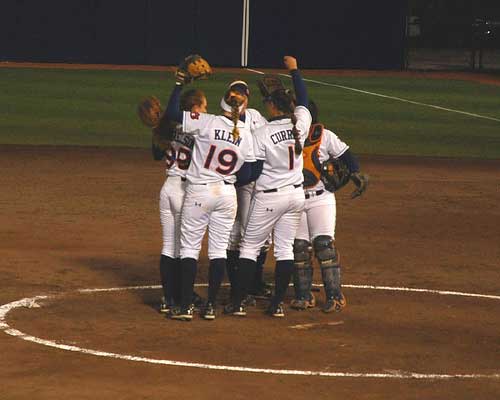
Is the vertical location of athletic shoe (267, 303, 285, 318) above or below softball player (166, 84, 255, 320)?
below

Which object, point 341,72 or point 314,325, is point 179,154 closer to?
point 314,325

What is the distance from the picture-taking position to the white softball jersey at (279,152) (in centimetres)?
1000

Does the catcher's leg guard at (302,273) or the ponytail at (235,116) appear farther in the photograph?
the catcher's leg guard at (302,273)

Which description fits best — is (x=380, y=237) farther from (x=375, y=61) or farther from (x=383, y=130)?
(x=375, y=61)

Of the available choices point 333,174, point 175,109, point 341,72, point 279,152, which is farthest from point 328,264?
point 341,72

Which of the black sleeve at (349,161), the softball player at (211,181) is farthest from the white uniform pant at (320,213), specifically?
the softball player at (211,181)

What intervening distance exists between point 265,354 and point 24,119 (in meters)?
18.7

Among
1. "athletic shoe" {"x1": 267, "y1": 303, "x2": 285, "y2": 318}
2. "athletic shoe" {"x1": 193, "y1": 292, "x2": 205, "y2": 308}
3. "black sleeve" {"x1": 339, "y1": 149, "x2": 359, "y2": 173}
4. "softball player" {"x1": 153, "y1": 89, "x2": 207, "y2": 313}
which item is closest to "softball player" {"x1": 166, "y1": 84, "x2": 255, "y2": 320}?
"softball player" {"x1": 153, "y1": 89, "x2": 207, "y2": 313}

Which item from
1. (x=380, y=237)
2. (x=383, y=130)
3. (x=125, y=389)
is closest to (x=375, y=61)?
(x=383, y=130)

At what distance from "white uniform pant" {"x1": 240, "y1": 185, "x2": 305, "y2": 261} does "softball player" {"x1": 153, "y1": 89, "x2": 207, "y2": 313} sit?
57cm

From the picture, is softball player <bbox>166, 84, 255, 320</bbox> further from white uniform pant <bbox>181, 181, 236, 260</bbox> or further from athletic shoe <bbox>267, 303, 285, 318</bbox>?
athletic shoe <bbox>267, 303, 285, 318</bbox>

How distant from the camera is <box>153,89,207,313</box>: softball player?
996cm

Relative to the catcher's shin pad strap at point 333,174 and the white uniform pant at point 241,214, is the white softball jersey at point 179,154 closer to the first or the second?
the white uniform pant at point 241,214

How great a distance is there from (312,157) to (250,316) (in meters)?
1.41
